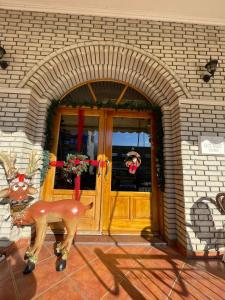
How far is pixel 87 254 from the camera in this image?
286 centimetres

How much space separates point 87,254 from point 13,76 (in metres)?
3.31

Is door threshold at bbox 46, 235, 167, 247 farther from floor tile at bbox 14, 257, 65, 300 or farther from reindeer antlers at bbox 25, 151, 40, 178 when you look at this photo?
reindeer antlers at bbox 25, 151, 40, 178

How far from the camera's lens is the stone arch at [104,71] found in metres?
3.43

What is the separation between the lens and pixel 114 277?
2.29 metres

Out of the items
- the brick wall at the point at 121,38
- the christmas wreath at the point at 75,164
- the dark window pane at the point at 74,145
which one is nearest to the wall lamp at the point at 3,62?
the brick wall at the point at 121,38

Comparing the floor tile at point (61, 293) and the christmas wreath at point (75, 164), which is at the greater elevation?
the christmas wreath at point (75, 164)

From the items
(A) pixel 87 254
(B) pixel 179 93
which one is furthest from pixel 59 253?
(B) pixel 179 93

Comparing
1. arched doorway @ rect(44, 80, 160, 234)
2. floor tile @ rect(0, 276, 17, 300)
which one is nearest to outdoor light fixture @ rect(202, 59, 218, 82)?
arched doorway @ rect(44, 80, 160, 234)

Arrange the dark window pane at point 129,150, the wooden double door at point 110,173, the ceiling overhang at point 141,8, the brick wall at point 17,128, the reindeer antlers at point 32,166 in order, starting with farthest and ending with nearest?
the dark window pane at point 129,150
the wooden double door at point 110,173
the ceiling overhang at point 141,8
the brick wall at point 17,128
the reindeer antlers at point 32,166

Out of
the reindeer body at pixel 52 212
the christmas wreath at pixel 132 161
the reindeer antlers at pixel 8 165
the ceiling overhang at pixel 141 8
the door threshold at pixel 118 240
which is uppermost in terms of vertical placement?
the ceiling overhang at pixel 141 8

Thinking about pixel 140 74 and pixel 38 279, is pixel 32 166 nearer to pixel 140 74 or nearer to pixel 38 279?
pixel 38 279

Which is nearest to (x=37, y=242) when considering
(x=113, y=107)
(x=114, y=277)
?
(x=114, y=277)

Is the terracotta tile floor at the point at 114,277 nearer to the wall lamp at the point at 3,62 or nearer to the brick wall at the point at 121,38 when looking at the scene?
the brick wall at the point at 121,38

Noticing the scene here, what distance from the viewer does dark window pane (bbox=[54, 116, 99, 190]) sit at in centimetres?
386
